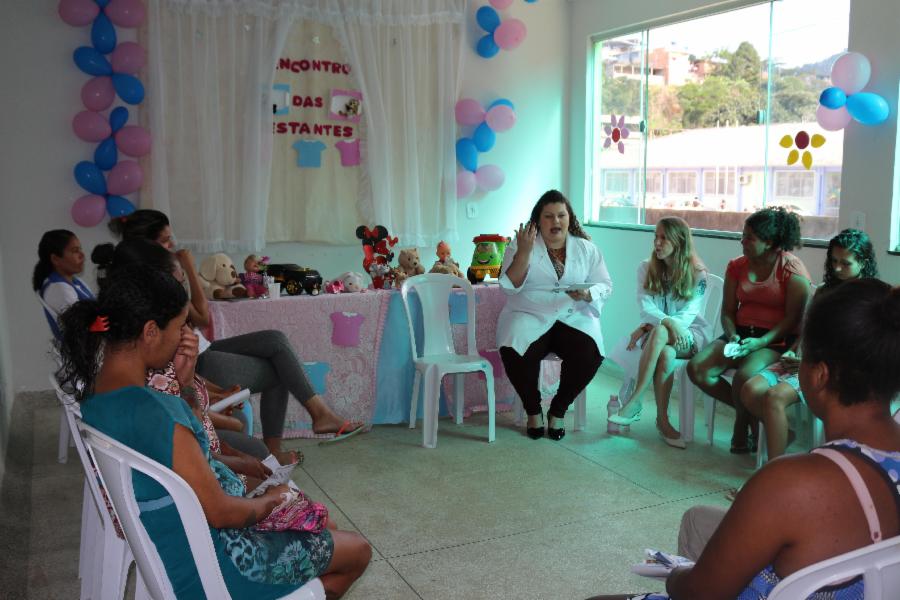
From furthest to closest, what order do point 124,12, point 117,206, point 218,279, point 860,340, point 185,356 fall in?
point 117,206 → point 124,12 → point 218,279 → point 185,356 → point 860,340

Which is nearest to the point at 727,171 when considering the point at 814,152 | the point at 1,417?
the point at 814,152

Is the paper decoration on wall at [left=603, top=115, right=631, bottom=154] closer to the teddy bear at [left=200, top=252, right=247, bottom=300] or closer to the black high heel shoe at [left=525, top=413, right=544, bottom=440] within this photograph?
the black high heel shoe at [left=525, top=413, right=544, bottom=440]

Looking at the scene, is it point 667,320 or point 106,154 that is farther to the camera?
point 106,154

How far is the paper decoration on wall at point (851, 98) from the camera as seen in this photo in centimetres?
359

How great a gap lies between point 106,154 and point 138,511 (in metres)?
3.45

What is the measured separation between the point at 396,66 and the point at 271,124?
93 cm

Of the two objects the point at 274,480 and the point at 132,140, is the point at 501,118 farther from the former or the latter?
the point at 274,480

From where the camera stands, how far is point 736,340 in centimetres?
371

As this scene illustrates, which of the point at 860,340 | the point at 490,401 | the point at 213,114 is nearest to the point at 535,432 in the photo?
the point at 490,401

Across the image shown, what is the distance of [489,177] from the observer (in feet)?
18.1

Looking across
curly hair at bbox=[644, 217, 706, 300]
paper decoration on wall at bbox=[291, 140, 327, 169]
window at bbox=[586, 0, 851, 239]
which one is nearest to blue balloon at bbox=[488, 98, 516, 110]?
window at bbox=[586, 0, 851, 239]

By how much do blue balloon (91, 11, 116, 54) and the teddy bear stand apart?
146 cm

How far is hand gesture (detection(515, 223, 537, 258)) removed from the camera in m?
4.11

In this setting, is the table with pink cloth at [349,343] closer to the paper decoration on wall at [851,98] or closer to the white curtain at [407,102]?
the white curtain at [407,102]
